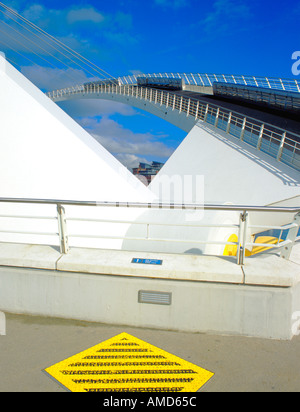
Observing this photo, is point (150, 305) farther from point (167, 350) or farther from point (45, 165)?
point (45, 165)

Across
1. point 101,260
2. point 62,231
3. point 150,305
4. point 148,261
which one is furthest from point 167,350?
point 62,231

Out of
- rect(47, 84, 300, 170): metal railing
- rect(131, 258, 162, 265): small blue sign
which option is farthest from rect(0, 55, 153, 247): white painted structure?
rect(47, 84, 300, 170): metal railing

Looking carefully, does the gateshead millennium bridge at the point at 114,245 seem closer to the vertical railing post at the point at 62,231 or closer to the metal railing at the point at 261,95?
the vertical railing post at the point at 62,231

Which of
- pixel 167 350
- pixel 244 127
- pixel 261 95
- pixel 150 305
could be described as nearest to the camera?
pixel 167 350

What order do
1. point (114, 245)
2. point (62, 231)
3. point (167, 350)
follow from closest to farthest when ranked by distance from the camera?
point (167, 350) < point (62, 231) < point (114, 245)

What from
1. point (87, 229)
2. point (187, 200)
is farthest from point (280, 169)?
point (87, 229)

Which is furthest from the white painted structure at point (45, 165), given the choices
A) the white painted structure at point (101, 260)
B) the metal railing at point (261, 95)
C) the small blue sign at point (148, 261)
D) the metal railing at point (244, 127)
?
the metal railing at point (261, 95)

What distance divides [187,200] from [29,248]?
789cm

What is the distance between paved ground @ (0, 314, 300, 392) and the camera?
208 cm

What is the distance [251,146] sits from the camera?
13.2 meters

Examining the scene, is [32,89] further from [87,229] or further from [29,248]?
[29,248]

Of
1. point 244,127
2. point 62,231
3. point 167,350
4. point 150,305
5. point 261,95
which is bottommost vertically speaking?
point 167,350

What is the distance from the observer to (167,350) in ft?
8.17

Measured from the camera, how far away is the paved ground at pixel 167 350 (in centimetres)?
208
